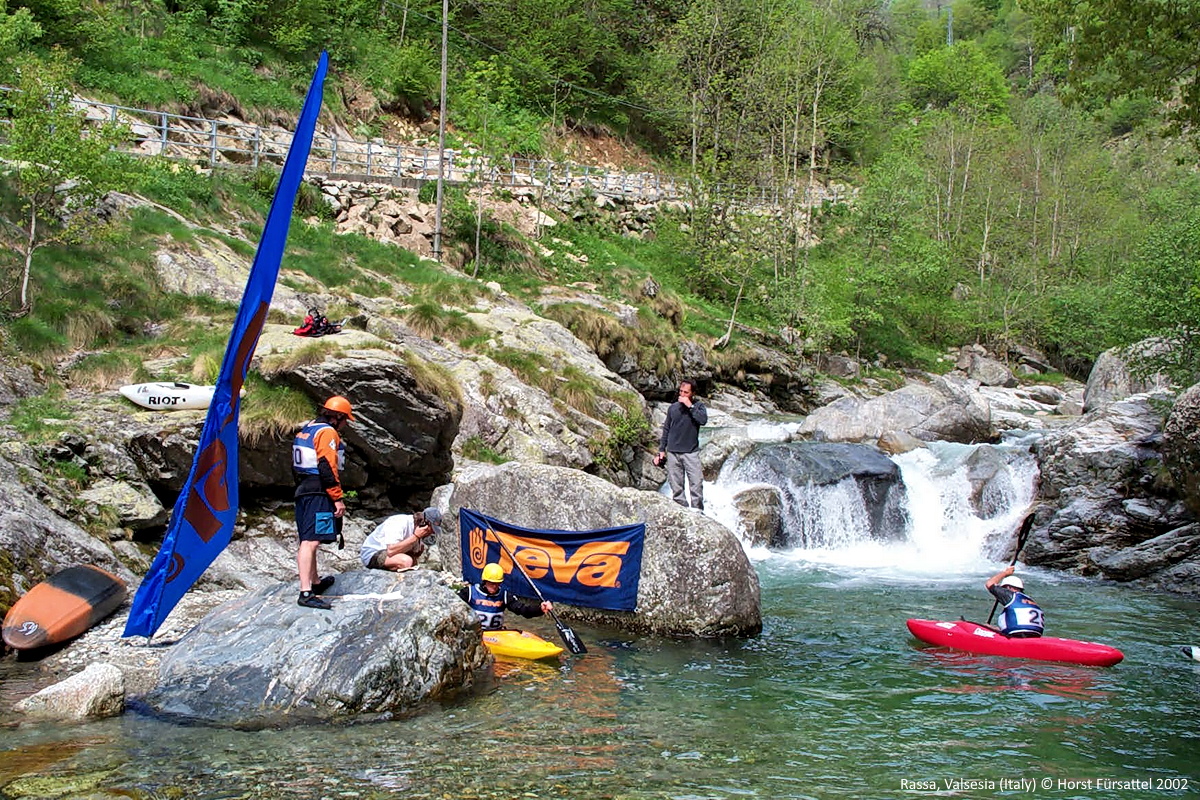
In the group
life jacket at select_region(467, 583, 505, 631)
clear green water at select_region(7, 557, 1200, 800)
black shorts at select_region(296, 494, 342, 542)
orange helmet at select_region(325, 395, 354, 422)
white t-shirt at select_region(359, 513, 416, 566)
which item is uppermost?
orange helmet at select_region(325, 395, 354, 422)

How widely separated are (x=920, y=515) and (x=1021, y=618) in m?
8.73

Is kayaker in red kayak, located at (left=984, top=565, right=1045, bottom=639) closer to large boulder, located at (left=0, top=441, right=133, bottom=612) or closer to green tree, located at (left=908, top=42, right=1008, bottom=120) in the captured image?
large boulder, located at (left=0, top=441, right=133, bottom=612)

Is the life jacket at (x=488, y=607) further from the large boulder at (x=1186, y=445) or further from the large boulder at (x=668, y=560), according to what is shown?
the large boulder at (x=1186, y=445)

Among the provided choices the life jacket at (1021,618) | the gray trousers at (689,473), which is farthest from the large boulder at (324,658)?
the life jacket at (1021,618)

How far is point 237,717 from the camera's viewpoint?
6613 mm

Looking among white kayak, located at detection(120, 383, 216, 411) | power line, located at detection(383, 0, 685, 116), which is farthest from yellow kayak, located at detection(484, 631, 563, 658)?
power line, located at detection(383, 0, 685, 116)

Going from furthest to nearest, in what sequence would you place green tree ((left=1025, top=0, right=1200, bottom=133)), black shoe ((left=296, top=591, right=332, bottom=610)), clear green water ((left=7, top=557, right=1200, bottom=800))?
1. green tree ((left=1025, top=0, right=1200, bottom=133))
2. black shoe ((left=296, top=591, right=332, bottom=610))
3. clear green water ((left=7, top=557, right=1200, bottom=800))

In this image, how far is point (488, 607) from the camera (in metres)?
Result: 9.15

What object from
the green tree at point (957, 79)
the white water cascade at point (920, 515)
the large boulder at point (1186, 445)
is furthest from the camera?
the green tree at point (957, 79)

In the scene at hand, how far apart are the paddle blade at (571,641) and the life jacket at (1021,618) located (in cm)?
454

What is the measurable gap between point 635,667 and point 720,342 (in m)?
23.4

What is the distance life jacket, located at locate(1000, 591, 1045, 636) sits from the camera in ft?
31.9

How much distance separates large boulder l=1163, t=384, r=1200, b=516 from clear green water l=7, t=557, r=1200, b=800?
5066 mm

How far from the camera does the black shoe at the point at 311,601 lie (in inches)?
291
